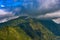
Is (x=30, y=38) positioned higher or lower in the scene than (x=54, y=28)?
lower

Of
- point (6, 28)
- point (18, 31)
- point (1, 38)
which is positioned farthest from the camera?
point (18, 31)

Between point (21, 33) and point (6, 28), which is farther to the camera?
point (21, 33)

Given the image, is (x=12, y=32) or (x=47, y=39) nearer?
(x=47, y=39)

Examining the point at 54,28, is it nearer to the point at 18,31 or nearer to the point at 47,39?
the point at 47,39

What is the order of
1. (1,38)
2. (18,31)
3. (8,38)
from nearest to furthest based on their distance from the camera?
1. (1,38)
2. (8,38)
3. (18,31)

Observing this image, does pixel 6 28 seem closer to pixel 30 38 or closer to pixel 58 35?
pixel 30 38

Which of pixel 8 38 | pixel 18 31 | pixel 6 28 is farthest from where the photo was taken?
pixel 18 31

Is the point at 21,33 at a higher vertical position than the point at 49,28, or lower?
lower

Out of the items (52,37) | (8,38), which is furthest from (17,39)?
(52,37)

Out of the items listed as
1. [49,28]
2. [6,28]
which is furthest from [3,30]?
[49,28]
